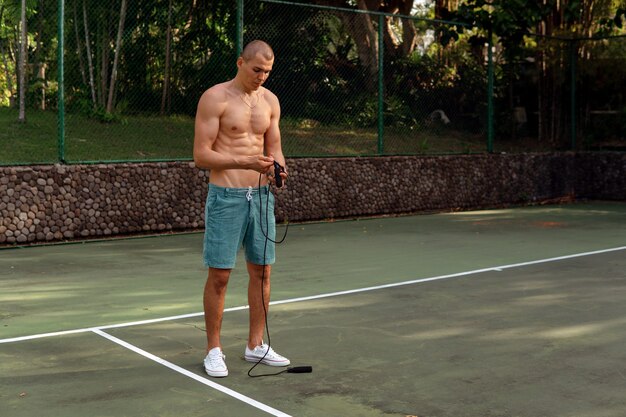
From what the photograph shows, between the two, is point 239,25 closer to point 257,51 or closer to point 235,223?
point 257,51

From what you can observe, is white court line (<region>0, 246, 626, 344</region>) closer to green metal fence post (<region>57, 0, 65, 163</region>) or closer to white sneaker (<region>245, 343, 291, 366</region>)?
white sneaker (<region>245, 343, 291, 366</region>)

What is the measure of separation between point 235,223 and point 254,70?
897 millimetres

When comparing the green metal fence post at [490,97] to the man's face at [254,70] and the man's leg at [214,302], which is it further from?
the man's leg at [214,302]

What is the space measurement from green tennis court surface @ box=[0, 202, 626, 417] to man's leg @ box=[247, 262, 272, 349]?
22cm

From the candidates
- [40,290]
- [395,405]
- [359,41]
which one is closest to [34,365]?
[395,405]

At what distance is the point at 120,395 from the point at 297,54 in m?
10.5

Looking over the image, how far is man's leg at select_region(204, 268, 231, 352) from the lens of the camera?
18.9ft

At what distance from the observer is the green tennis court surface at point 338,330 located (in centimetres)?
516

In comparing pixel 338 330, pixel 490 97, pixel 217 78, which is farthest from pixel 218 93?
pixel 490 97

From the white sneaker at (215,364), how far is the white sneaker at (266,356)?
0.93ft

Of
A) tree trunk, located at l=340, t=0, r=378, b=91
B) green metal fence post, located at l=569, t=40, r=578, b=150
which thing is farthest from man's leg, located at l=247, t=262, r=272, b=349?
green metal fence post, located at l=569, t=40, r=578, b=150

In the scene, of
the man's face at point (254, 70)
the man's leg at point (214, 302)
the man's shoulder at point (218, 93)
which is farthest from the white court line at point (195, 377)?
the man's face at point (254, 70)

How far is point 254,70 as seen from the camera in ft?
18.7

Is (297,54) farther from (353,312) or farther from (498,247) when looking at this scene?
(353,312)
